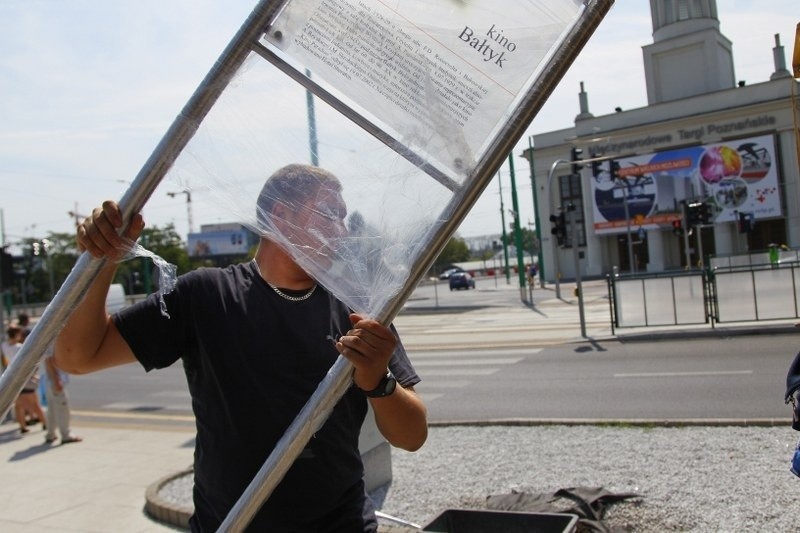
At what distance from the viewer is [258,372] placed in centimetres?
191

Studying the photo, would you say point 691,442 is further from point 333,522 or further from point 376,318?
point 376,318

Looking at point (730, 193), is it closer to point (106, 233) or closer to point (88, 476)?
point (88, 476)

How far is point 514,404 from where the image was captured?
964 centimetres

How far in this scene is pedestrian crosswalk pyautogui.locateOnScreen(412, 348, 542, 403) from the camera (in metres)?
11.4

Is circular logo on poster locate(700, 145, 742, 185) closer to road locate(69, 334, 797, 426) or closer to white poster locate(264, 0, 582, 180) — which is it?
road locate(69, 334, 797, 426)

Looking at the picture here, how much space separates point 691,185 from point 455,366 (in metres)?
43.4

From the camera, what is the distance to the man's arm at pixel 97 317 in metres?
1.60

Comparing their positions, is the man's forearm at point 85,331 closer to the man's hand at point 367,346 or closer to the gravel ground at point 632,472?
the man's hand at point 367,346

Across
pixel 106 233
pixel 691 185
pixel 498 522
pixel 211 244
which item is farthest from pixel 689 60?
pixel 106 233

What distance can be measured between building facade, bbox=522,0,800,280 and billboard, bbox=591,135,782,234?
0.23ft

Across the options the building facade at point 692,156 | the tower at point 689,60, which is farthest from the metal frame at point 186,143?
the tower at point 689,60

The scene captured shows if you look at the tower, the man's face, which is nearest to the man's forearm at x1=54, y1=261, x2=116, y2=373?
the man's face

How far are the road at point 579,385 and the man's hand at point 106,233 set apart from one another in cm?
693

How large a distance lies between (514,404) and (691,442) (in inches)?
144
